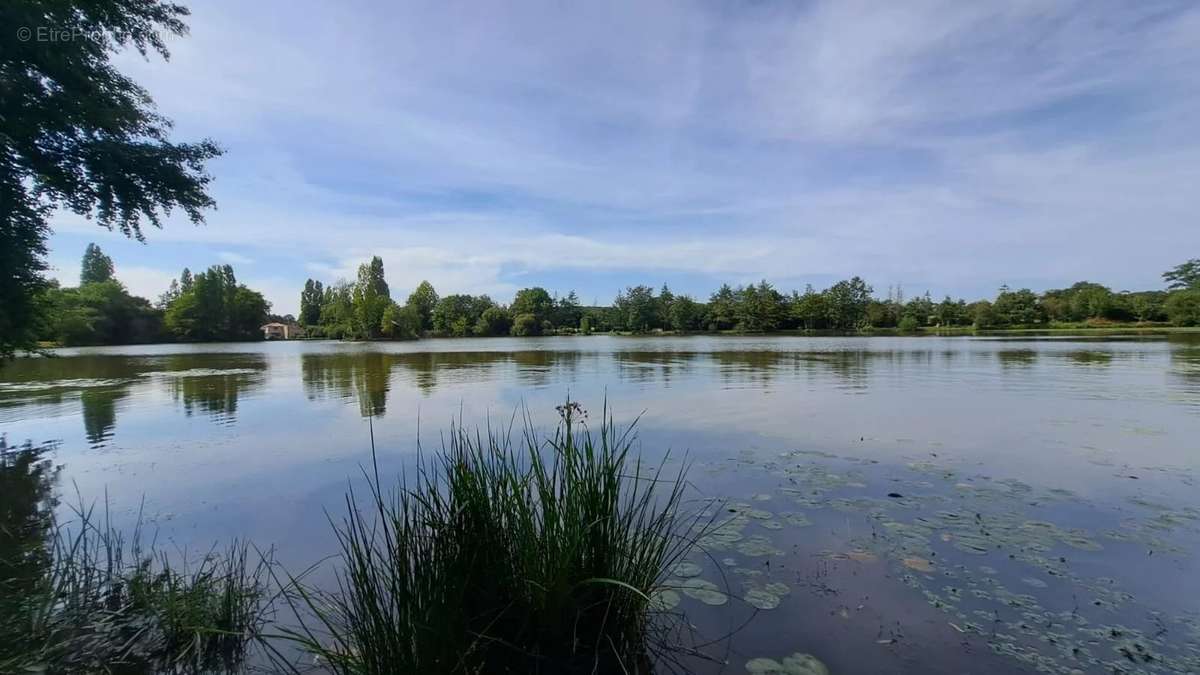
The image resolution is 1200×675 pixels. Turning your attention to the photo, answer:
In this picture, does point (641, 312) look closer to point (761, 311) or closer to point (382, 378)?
point (761, 311)

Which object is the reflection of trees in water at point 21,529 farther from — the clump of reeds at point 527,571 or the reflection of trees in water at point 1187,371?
the reflection of trees in water at point 1187,371

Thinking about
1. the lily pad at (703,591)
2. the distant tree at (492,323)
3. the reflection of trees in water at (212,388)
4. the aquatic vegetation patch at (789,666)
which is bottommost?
the lily pad at (703,591)

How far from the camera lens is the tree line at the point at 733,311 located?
75812 millimetres

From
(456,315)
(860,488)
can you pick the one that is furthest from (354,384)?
(456,315)

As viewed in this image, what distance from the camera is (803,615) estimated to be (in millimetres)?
3984

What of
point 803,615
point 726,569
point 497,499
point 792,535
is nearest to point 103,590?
point 497,499

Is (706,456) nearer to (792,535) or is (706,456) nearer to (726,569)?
(792,535)

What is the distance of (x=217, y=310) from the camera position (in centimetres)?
8412

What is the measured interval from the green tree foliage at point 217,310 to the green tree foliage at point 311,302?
2643 centimetres

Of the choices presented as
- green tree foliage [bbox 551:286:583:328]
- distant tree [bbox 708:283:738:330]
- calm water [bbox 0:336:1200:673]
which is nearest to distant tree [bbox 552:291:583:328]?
green tree foliage [bbox 551:286:583:328]

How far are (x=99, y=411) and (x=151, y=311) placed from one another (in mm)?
84586

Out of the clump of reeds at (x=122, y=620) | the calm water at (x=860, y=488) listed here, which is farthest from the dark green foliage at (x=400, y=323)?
the clump of reeds at (x=122, y=620)

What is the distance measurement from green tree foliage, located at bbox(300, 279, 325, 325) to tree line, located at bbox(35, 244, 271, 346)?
21350 millimetres

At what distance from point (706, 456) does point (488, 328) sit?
95.2 metres
